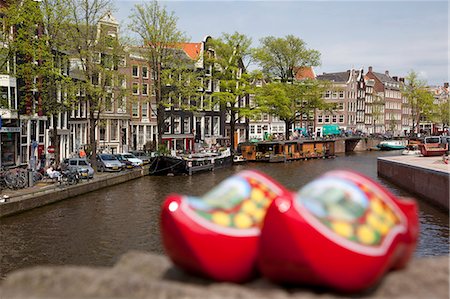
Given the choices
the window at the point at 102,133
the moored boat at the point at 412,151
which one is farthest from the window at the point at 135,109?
the moored boat at the point at 412,151

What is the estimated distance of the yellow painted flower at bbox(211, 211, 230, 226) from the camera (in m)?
4.84

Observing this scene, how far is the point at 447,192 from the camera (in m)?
25.3

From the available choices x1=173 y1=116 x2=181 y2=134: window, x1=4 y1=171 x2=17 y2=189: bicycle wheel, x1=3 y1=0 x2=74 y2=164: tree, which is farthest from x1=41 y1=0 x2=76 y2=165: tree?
x1=173 y1=116 x2=181 y2=134: window

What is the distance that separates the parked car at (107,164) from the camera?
1526 inches

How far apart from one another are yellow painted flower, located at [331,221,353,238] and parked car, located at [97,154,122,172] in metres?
35.4

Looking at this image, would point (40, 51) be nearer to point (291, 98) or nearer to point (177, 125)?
point (177, 125)

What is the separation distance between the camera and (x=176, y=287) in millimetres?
4344

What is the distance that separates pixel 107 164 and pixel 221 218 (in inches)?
1381

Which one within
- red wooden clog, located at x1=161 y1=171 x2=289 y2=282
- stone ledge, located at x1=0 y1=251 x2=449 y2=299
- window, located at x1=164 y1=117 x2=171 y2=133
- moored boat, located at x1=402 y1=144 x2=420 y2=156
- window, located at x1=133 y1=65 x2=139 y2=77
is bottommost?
moored boat, located at x1=402 y1=144 x2=420 y2=156

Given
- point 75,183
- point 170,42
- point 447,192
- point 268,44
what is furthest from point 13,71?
point 268,44

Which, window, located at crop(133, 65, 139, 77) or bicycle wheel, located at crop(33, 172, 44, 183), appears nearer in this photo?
bicycle wheel, located at crop(33, 172, 44, 183)

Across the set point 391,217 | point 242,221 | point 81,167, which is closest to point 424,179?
point 81,167

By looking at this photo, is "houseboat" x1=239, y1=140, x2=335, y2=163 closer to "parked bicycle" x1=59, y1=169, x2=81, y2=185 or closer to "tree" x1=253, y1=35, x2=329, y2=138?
"tree" x1=253, y1=35, x2=329, y2=138

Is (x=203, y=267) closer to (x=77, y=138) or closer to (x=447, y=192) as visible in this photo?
(x=447, y=192)
